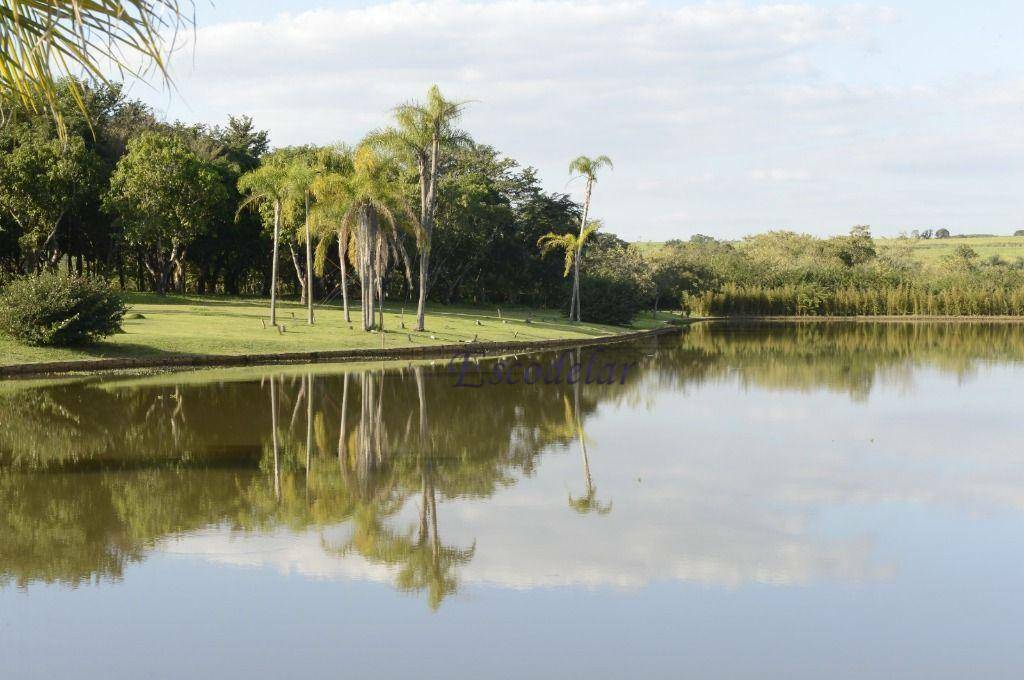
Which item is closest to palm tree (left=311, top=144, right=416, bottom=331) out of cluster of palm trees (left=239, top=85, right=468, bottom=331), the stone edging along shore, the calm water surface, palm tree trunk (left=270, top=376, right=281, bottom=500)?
cluster of palm trees (left=239, top=85, right=468, bottom=331)

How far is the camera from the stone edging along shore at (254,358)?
2486 cm

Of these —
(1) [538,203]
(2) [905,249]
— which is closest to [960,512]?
(1) [538,203]

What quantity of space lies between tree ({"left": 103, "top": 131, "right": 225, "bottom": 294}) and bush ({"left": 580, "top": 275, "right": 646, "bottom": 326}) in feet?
62.5

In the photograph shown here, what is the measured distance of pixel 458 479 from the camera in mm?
12047

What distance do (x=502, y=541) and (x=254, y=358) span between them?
66.7 feet

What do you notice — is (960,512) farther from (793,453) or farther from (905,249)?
(905,249)

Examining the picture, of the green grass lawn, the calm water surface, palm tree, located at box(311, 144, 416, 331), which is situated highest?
palm tree, located at box(311, 144, 416, 331)

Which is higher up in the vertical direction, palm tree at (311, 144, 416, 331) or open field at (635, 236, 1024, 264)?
open field at (635, 236, 1024, 264)

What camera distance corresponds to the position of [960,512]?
10664 mm

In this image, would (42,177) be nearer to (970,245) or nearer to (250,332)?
(250,332)

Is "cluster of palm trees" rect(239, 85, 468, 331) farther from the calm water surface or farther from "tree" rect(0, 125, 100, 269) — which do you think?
the calm water surface

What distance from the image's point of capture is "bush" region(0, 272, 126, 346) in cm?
2569

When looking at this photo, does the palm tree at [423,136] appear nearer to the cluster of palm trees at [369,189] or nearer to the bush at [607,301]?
the cluster of palm trees at [369,189]

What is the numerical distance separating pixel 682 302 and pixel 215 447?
193 ft
